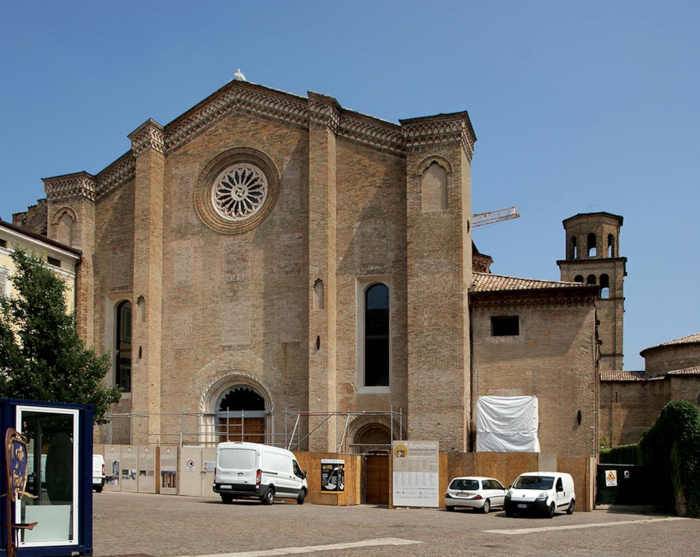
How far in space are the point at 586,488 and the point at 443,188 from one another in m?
11.3

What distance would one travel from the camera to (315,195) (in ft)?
109

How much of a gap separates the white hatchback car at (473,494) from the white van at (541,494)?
105 cm

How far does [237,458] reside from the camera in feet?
86.4

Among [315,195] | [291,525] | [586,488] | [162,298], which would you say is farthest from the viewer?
[162,298]

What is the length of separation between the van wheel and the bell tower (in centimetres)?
4474

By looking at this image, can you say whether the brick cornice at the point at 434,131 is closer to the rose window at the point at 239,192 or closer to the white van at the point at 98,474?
the rose window at the point at 239,192

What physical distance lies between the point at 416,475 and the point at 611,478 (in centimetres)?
759

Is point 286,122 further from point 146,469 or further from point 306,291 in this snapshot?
point 146,469

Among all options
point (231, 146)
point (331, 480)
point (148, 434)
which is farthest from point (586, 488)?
point (231, 146)

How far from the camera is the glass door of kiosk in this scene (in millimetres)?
12828

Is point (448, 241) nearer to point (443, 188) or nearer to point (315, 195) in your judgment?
point (443, 188)

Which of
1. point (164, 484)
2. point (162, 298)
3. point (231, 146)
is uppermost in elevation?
point (231, 146)

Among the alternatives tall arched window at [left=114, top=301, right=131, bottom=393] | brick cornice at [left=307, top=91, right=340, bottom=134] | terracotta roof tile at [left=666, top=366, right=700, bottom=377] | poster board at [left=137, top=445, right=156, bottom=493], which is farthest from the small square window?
terracotta roof tile at [left=666, top=366, right=700, bottom=377]

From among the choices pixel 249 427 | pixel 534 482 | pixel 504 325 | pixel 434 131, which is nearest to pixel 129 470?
pixel 249 427
